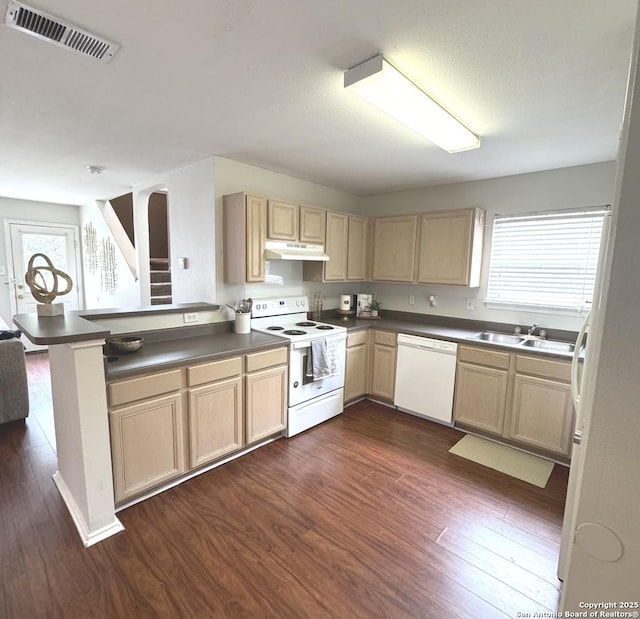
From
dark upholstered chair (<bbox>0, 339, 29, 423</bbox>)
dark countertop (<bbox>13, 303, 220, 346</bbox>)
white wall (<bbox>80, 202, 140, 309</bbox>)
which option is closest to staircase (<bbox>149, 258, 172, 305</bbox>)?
white wall (<bbox>80, 202, 140, 309</bbox>)

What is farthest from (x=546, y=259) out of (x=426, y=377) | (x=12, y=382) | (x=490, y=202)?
(x=12, y=382)

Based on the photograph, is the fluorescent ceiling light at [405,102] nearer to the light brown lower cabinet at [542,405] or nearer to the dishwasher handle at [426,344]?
the dishwasher handle at [426,344]

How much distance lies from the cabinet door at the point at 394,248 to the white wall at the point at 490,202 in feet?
1.09

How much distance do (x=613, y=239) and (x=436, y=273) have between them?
288cm

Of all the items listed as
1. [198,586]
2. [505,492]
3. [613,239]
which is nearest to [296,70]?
[613,239]

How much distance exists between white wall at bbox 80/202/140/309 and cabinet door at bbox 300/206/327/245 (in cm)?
256

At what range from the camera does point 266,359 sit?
2746mm

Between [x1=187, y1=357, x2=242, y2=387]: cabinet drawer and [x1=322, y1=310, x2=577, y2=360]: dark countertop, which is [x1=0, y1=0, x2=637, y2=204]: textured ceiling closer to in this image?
[x1=322, y1=310, x2=577, y2=360]: dark countertop

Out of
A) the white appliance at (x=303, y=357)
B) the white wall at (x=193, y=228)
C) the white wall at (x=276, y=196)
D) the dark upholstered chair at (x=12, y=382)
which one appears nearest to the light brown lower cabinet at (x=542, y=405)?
the white appliance at (x=303, y=357)

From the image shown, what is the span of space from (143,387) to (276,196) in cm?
226

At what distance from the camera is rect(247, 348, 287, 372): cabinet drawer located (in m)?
2.64

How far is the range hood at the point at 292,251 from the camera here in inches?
120

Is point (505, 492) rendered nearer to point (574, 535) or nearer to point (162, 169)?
point (574, 535)

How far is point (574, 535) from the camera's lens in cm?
84
